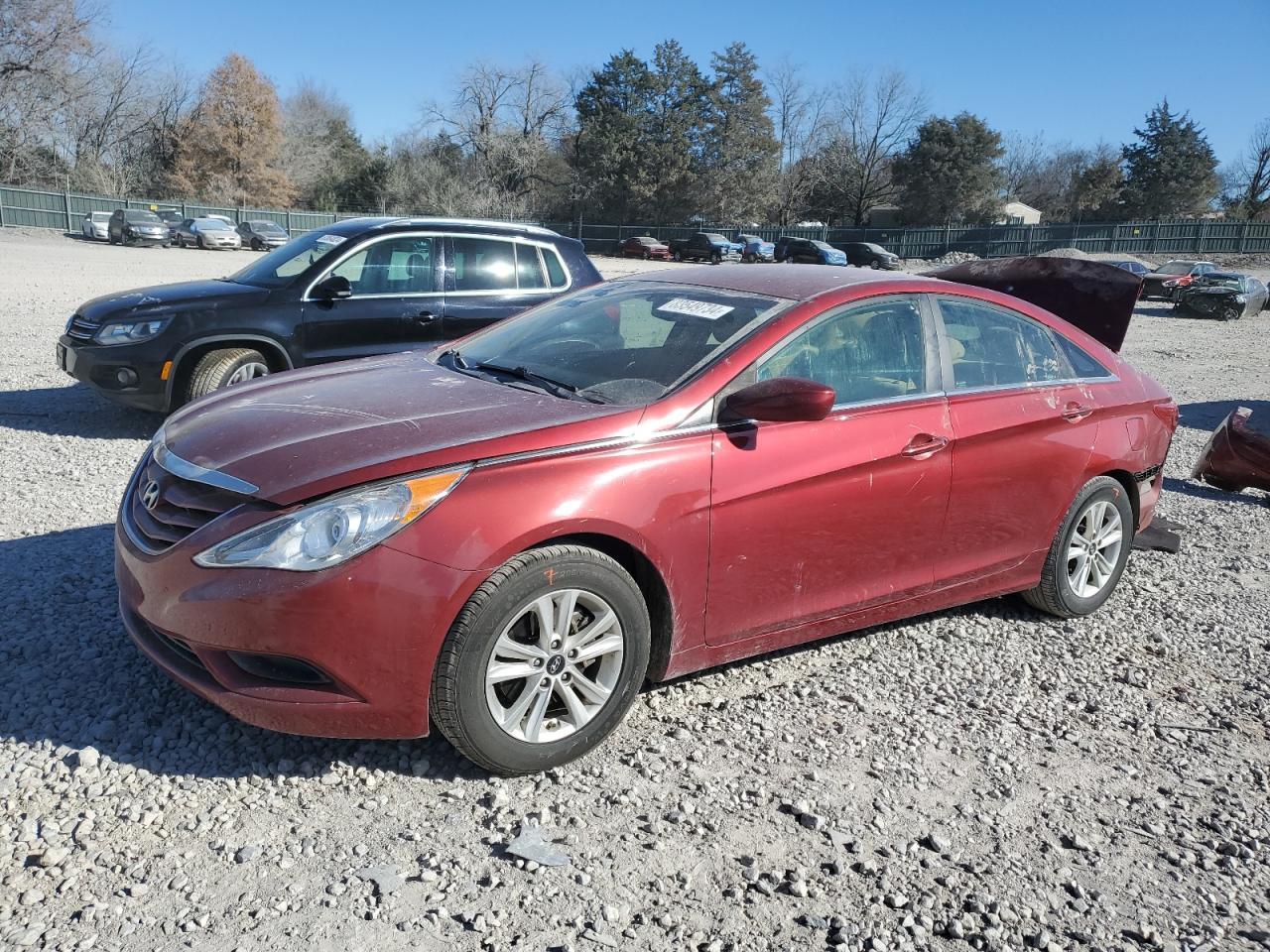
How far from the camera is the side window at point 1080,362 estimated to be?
4.82m

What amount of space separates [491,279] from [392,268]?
82cm

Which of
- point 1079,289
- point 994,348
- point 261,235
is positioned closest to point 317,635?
point 994,348

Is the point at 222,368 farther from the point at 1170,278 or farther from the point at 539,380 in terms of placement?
the point at 1170,278

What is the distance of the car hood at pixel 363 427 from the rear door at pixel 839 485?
0.58m

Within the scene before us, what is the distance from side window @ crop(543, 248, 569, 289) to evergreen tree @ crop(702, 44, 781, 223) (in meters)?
62.3

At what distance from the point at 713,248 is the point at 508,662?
49.8 meters

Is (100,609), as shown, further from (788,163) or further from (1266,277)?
(788,163)

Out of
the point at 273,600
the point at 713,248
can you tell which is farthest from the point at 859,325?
the point at 713,248

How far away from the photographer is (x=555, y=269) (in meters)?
8.56

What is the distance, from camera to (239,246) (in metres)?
43.4

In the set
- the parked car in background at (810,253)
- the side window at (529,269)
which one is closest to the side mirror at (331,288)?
the side window at (529,269)

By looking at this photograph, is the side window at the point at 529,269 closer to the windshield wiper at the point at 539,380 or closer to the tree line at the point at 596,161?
the windshield wiper at the point at 539,380

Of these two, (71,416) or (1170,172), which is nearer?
(71,416)

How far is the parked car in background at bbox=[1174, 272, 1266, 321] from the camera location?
91.4 ft
